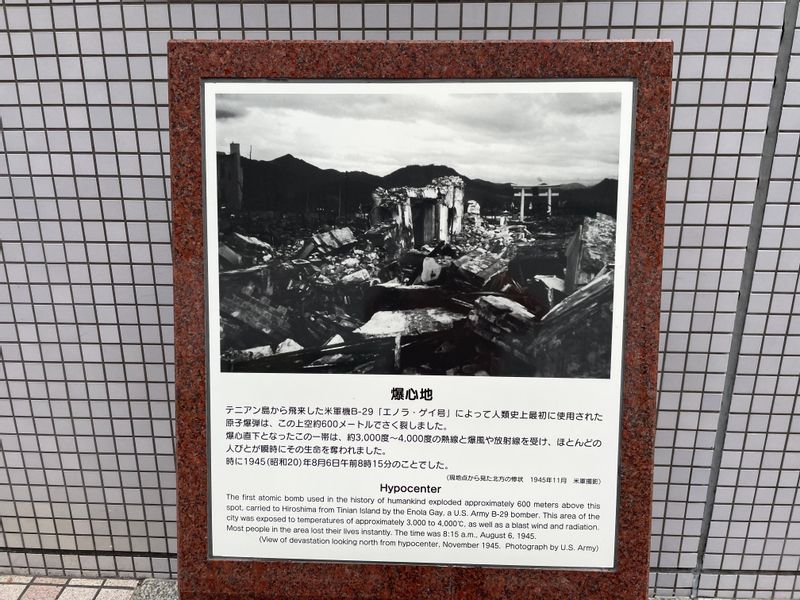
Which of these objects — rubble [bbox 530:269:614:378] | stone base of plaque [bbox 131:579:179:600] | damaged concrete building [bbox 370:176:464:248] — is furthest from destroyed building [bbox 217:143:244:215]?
stone base of plaque [bbox 131:579:179:600]

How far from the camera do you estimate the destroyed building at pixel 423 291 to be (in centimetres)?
179

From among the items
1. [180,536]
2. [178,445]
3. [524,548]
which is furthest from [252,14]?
[524,548]

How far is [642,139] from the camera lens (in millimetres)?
1716

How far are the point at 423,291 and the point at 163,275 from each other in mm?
1228

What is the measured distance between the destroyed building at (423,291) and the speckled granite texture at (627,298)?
125 mm

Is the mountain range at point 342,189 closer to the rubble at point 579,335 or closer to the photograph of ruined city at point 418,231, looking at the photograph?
the photograph of ruined city at point 418,231

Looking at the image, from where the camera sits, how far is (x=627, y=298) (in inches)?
70.6

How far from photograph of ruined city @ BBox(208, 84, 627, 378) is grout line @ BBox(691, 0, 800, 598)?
87 centimetres

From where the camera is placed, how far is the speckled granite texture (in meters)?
1.70

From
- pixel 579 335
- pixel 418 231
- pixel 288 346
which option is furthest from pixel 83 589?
pixel 579 335

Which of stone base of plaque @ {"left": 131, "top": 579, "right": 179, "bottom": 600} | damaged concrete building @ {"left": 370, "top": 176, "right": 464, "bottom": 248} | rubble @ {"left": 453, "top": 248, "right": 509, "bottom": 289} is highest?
damaged concrete building @ {"left": 370, "top": 176, "right": 464, "bottom": 248}

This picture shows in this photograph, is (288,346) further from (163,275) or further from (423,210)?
(163,275)

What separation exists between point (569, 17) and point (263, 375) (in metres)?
1.76

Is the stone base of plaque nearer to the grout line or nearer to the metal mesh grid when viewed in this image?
the metal mesh grid
